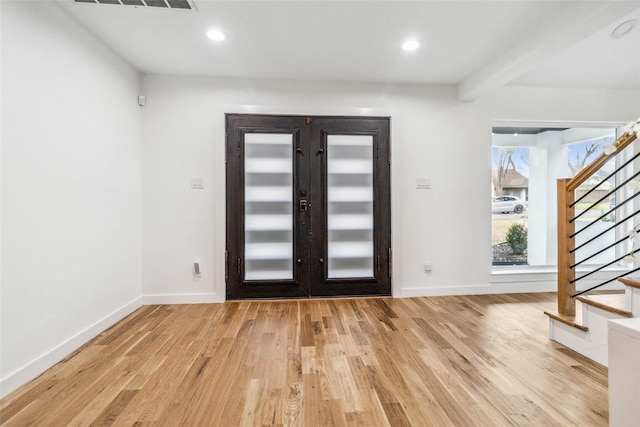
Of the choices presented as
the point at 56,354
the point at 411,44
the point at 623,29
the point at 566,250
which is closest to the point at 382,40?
the point at 411,44

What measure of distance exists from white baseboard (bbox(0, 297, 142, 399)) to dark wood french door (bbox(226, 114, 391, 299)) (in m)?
1.07

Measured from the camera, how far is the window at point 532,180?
144 inches

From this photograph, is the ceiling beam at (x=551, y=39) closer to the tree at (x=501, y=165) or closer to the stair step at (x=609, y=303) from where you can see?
the tree at (x=501, y=165)

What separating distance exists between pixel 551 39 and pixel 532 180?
2054 millimetres

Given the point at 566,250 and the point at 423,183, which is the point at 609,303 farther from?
the point at 423,183

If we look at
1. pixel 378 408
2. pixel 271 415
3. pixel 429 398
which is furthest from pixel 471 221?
pixel 271 415

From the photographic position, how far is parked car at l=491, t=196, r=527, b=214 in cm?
363

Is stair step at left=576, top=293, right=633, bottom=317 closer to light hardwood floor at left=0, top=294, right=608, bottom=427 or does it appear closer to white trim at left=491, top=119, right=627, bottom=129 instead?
light hardwood floor at left=0, top=294, right=608, bottom=427

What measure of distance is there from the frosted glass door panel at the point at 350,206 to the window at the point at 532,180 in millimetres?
1667

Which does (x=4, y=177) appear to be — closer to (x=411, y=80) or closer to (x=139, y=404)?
(x=139, y=404)

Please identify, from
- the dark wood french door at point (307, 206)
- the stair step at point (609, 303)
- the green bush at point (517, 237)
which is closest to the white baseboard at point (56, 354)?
the dark wood french door at point (307, 206)

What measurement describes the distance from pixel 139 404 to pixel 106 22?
271 cm

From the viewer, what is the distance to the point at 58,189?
6.58ft

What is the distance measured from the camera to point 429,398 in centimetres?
156
